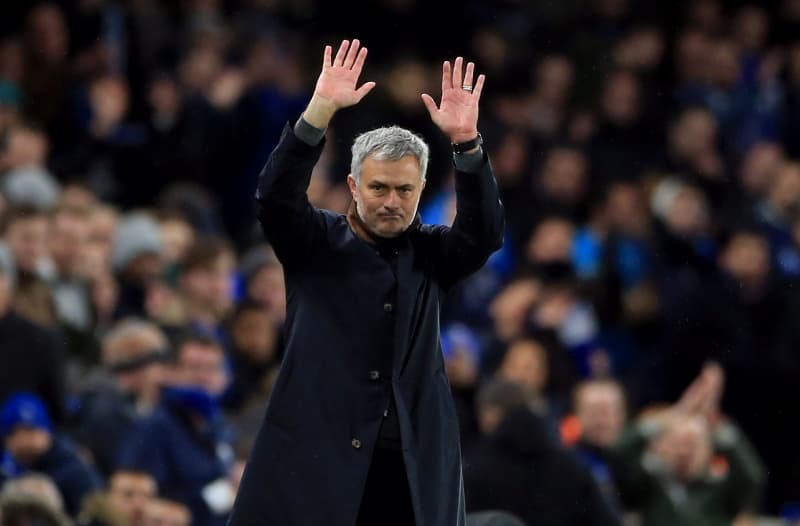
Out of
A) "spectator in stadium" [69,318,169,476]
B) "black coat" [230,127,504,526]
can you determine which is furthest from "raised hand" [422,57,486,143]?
"spectator in stadium" [69,318,169,476]

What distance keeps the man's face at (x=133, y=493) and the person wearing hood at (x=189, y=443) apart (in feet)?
0.19

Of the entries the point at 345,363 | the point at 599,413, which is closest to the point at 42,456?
the point at 599,413

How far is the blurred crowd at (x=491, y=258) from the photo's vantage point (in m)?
8.95

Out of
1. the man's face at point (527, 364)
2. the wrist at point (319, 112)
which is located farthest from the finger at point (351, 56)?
the man's face at point (527, 364)

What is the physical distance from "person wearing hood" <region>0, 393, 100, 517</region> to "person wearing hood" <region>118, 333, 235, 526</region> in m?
0.21

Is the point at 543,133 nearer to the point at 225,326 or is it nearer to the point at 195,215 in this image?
the point at 195,215

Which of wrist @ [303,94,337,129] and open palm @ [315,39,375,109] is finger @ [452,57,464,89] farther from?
wrist @ [303,94,337,129]

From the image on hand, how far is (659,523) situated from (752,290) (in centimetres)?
295

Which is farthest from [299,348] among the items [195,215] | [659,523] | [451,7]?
[451,7]

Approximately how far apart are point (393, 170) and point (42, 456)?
3.75m

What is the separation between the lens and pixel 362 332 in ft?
18.7

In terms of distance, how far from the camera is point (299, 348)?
5.67 metres

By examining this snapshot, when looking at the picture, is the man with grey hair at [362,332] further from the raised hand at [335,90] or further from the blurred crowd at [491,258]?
the blurred crowd at [491,258]

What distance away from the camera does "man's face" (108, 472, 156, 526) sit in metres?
8.38
